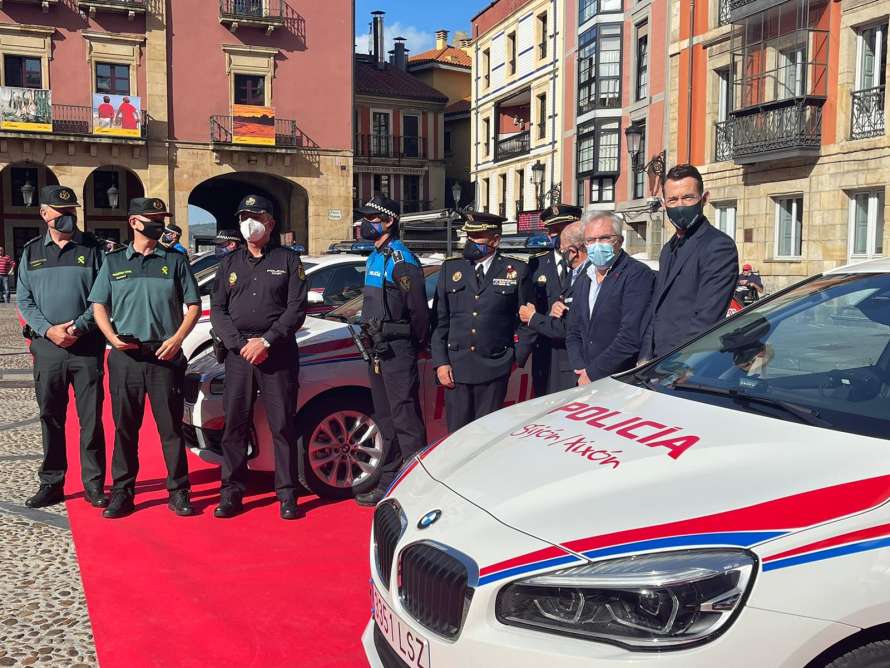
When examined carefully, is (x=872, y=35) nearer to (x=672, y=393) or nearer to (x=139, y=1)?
(x=672, y=393)

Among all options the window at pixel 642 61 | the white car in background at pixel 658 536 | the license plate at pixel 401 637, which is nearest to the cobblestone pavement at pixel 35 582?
the license plate at pixel 401 637

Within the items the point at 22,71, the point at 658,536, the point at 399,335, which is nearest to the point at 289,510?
the point at 399,335

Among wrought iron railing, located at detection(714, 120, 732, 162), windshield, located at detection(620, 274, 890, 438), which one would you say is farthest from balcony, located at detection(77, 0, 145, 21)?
windshield, located at detection(620, 274, 890, 438)

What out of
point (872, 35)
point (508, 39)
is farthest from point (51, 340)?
point (508, 39)

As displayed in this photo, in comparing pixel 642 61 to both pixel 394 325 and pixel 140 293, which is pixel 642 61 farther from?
pixel 140 293

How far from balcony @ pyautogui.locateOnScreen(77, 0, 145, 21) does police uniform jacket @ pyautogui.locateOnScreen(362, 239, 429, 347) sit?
29.2 metres

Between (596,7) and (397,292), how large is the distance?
2955 cm

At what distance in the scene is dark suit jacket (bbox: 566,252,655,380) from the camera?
15.5 feet

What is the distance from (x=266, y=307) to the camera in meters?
5.22

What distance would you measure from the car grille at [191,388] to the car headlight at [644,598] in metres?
3.96

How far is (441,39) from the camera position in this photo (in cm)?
6109

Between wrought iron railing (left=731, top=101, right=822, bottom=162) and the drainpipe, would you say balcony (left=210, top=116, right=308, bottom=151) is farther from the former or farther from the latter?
wrought iron railing (left=731, top=101, right=822, bottom=162)

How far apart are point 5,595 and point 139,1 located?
3091 centimetres

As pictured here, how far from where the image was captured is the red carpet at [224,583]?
358 cm
